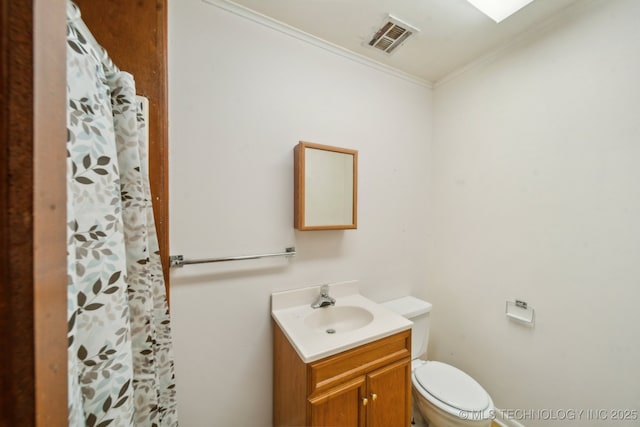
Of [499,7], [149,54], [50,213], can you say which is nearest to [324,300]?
[50,213]

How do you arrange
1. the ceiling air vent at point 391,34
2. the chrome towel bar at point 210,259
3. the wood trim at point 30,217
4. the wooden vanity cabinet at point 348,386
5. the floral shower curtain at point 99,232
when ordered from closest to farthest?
the wood trim at point 30,217 → the floral shower curtain at point 99,232 → the wooden vanity cabinet at point 348,386 → the chrome towel bar at point 210,259 → the ceiling air vent at point 391,34

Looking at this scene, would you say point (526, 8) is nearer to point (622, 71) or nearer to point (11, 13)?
point (622, 71)

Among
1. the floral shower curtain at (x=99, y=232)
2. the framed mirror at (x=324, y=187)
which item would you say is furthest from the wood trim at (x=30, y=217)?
the framed mirror at (x=324, y=187)

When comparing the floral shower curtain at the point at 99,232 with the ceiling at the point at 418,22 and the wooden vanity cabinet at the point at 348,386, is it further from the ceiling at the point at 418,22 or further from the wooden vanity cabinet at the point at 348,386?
the ceiling at the point at 418,22

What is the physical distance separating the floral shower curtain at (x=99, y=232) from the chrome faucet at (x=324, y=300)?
0.92 meters

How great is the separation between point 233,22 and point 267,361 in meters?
1.81

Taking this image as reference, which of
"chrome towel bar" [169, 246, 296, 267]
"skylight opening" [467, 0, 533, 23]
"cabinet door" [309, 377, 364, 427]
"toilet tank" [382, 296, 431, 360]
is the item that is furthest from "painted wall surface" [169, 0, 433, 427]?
"skylight opening" [467, 0, 533, 23]

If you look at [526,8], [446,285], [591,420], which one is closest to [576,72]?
[526,8]

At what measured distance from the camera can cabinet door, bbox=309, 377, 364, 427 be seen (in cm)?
92

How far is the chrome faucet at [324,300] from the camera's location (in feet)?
4.35

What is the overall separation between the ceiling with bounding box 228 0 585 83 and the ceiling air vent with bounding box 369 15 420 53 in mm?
24

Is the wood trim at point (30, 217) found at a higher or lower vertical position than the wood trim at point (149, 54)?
lower

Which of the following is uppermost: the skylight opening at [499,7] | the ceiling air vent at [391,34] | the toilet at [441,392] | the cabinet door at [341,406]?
the ceiling air vent at [391,34]

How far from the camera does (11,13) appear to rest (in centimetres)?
21
